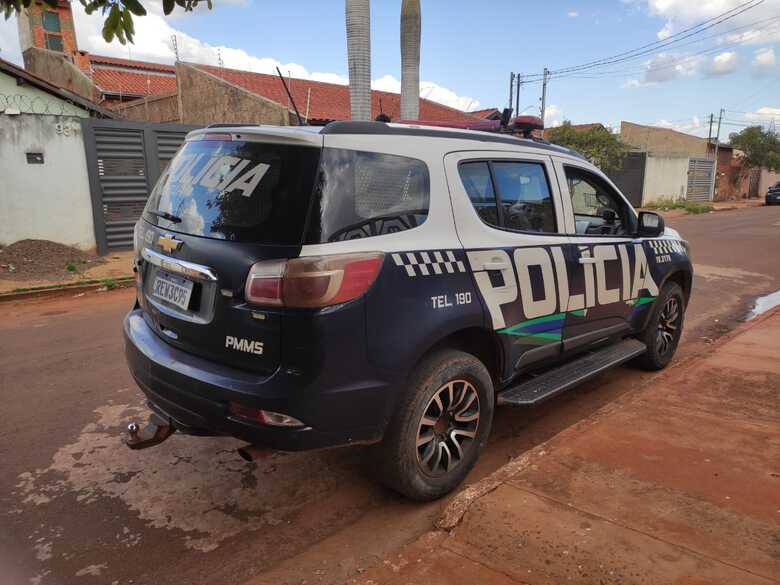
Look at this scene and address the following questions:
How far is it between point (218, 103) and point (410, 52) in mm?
12779

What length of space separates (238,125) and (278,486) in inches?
78.3

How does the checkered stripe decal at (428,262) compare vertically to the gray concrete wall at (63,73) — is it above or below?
below

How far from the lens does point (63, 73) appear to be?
77.5ft

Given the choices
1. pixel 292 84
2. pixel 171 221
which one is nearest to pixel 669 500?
pixel 171 221

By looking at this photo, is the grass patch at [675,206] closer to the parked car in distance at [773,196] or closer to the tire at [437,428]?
the parked car in distance at [773,196]

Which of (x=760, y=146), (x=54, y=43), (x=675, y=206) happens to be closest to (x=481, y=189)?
(x=675, y=206)

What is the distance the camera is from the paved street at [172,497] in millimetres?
2602

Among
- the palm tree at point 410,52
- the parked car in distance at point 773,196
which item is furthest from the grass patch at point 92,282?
the parked car in distance at point 773,196

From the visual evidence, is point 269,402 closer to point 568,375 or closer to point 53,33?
point 568,375

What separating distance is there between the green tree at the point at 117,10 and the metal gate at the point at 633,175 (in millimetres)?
30079

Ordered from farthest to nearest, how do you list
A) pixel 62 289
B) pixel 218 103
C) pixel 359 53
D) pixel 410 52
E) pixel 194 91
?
pixel 194 91 < pixel 218 103 < pixel 410 52 < pixel 359 53 < pixel 62 289

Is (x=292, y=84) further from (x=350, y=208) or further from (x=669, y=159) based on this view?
(x=350, y=208)

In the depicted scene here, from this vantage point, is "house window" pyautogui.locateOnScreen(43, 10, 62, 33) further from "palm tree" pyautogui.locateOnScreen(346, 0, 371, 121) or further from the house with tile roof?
"palm tree" pyautogui.locateOnScreen(346, 0, 371, 121)

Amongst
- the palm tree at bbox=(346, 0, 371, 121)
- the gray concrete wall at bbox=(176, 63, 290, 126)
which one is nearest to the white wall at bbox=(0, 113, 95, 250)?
the palm tree at bbox=(346, 0, 371, 121)
